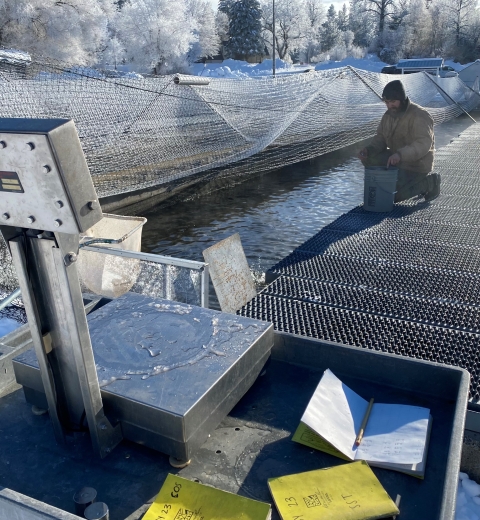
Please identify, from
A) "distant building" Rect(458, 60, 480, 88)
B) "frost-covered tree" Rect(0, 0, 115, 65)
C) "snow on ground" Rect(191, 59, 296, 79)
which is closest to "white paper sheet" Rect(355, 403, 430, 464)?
"distant building" Rect(458, 60, 480, 88)

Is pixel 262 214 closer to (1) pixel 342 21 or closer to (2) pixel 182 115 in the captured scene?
(2) pixel 182 115

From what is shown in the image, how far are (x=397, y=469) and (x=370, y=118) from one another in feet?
45.5

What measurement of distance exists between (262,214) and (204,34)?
51.3 m

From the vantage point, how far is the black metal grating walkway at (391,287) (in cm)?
322

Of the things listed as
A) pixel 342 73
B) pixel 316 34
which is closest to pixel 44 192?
pixel 342 73

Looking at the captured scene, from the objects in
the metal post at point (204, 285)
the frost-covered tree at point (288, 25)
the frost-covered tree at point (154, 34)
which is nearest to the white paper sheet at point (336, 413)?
the metal post at point (204, 285)

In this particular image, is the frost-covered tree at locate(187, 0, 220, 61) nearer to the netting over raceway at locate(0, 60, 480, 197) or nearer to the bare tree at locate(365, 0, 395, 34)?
the bare tree at locate(365, 0, 395, 34)

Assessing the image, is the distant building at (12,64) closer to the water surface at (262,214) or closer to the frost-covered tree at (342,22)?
the water surface at (262,214)

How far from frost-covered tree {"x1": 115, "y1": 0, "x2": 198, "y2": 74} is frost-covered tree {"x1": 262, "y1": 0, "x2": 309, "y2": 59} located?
22.5 metres

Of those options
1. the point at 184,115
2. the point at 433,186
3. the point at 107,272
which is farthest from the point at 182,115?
the point at 107,272

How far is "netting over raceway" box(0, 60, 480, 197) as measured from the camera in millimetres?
8000

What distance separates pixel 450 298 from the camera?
3887 mm

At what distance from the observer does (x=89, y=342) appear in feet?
5.58

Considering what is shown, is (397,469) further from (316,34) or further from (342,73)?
(316,34)
